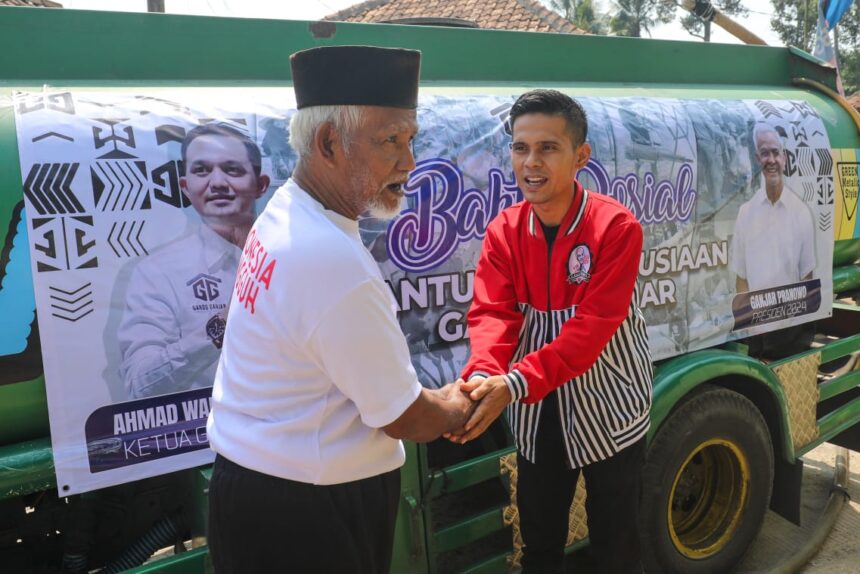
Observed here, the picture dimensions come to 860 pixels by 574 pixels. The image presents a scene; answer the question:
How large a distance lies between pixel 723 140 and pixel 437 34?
1328mm

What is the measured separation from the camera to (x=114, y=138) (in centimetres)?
191

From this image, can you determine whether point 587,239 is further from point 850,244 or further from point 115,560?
point 850,244

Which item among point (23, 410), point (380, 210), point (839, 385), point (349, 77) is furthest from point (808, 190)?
point (23, 410)

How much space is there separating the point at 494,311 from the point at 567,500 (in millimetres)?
687

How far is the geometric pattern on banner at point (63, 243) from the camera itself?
5.80ft

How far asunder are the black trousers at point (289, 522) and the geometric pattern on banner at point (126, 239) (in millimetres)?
647

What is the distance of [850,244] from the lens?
3.91 m

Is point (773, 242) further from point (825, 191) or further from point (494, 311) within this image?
point (494, 311)

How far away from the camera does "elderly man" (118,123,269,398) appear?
6.25ft

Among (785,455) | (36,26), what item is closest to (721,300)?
(785,455)

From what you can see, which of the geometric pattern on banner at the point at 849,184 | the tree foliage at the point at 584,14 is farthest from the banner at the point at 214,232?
the tree foliage at the point at 584,14

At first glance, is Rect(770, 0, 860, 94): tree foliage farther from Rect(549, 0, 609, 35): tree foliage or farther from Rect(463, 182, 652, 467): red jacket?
Rect(463, 182, 652, 467): red jacket

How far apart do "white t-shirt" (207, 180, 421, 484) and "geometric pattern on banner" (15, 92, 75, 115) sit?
80 cm

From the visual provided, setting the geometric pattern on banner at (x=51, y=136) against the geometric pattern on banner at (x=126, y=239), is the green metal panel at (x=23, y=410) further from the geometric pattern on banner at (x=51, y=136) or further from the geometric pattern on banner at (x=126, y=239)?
the geometric pattern on banner at (x=51, y=136)
